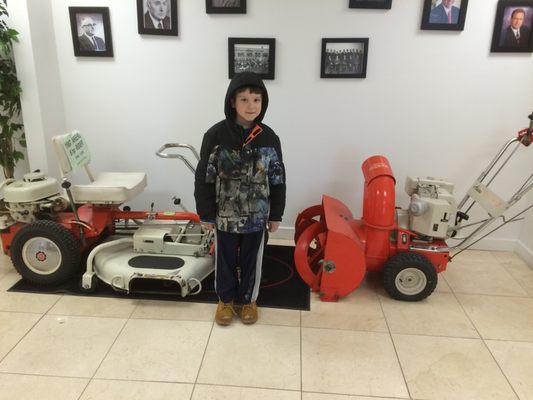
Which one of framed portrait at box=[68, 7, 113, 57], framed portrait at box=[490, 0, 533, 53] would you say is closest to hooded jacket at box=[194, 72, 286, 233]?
framed portrait at box=[68, 7, 113, 57]

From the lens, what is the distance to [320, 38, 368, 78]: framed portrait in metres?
2.54

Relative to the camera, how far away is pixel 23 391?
1621mm

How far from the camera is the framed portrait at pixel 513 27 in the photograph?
2.42 meters

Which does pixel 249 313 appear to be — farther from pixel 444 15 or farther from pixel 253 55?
pixel 444 15

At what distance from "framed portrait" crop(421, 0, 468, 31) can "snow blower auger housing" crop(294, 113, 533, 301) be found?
0.75m

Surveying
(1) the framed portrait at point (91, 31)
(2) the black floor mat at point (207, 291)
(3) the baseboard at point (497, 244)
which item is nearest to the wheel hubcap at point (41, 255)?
(2) the black floor mat at point (207, 291)

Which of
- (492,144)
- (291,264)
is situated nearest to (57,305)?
(291,264)

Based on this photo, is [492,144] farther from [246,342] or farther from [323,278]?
[246,342]

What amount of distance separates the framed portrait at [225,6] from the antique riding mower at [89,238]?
964 mm

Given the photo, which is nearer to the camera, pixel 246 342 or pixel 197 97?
pixel 246 342

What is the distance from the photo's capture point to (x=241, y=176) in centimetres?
186

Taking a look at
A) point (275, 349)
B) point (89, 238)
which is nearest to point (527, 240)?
point (275, 349)

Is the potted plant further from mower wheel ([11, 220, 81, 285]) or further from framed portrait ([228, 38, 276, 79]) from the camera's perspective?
framed portrait ([228, 38, 276, 79])

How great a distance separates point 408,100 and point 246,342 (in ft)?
5.85
